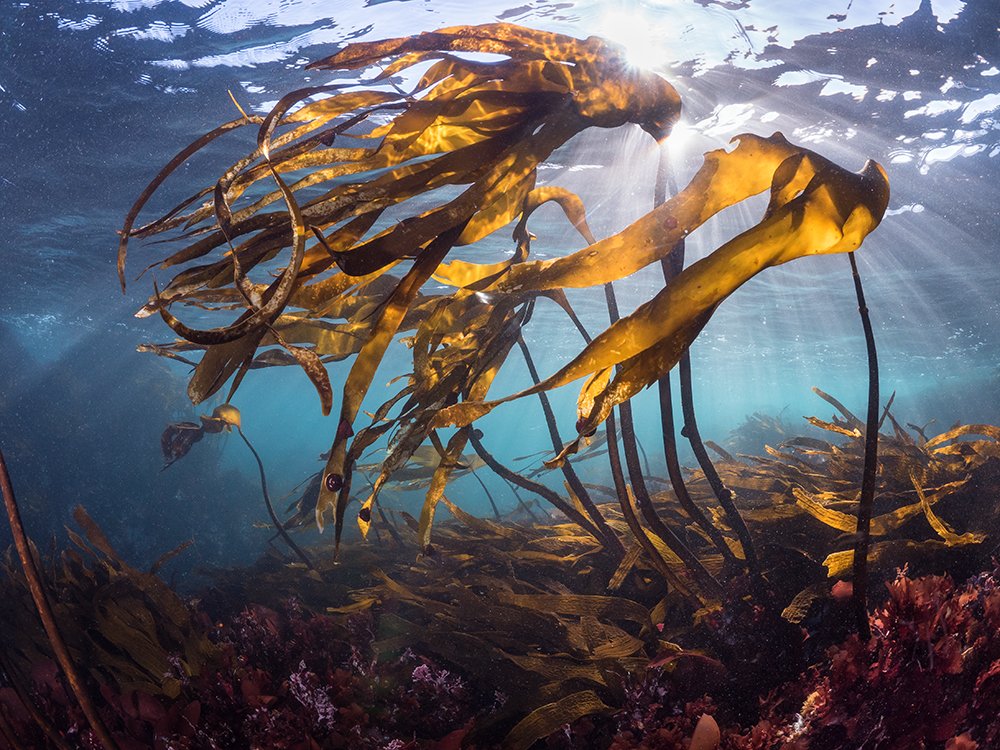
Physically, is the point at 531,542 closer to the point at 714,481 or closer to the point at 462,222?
the point at 714,481

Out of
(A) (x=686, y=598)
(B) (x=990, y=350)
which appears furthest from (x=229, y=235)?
(B) (x=990, y=350)

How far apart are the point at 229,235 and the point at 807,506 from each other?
8.63 ft

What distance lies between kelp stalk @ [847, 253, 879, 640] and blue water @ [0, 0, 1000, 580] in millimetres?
6360

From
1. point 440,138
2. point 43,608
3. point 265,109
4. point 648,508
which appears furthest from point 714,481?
point 265,109

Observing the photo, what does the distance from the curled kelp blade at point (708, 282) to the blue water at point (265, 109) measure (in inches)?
250

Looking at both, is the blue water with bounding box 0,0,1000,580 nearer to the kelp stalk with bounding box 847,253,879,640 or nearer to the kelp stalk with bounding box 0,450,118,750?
the kelp stalk with bounding box 847,253,879,640

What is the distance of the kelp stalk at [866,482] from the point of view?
4.93ft

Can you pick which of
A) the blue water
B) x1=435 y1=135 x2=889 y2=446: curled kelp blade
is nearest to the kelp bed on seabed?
x1=435 y1=135 x2=889 y2=446: curled kelp blade

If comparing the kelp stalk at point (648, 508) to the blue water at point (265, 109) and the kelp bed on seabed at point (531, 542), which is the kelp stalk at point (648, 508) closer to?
the kelp bed on seabed at point (531, 542)

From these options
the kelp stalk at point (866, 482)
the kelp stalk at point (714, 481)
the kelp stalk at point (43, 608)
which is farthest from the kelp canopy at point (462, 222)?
the kelp stalk at point (43, 608)

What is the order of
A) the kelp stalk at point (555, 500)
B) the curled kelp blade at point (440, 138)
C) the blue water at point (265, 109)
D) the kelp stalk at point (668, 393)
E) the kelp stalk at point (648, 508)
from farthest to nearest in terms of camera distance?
1. the blue water at point (265, 109)
2. the kelp stalk at point (555, 500)
3. the kelp stalk at point (648, 508)
4. the kelp stalk at point (668, 393)
5. the curled kelp blade at point (440, 138)

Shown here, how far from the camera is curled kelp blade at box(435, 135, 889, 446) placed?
1.29 meters

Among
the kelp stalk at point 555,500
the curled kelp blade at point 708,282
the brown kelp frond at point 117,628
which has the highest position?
the curled kelp blade at point 708,282

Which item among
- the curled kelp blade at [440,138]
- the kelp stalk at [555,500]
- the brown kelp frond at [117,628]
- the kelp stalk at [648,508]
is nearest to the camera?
the curled kelp blade at [440,138]
